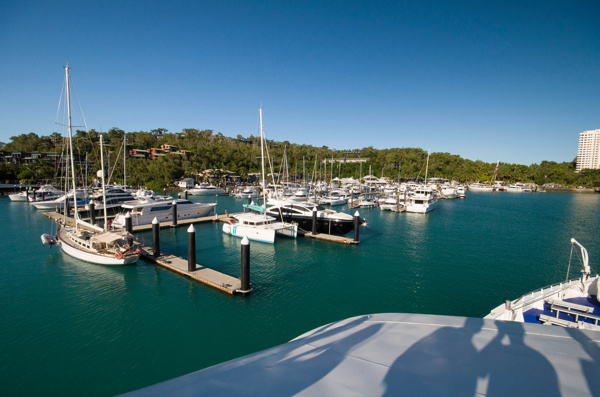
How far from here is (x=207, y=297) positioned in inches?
571

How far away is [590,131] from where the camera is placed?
192 metres

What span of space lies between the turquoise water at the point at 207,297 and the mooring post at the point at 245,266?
0.48m

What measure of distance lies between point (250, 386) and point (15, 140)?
13341 centimetres

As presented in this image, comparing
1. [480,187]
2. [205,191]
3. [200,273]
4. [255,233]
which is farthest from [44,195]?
[480,187]

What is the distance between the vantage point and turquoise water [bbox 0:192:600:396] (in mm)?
9875

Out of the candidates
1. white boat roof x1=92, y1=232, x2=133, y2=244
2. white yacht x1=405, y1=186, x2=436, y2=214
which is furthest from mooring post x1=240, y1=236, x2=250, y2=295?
white yacht x1=405, y1=186, x2=436, y2=214

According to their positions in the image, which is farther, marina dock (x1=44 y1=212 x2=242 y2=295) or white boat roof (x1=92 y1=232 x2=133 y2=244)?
white boat roof (x1=92 y1=232 x2=133 y2=244)

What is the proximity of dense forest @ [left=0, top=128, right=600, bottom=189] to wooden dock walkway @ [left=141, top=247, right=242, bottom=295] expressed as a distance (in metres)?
50.7

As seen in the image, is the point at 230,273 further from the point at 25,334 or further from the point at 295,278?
the point at 25,334

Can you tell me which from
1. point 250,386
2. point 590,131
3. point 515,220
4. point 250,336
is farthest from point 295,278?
point 590,131

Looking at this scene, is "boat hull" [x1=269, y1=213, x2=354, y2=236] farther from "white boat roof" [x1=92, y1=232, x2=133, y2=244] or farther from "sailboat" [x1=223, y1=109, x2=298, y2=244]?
"white boat roof" [x1=92, y1=232, x2=133, y2=244]

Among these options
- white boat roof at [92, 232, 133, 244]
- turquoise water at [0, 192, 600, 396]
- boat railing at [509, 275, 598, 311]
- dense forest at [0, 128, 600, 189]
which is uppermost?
dense forest at [0, 128, 600, 189]

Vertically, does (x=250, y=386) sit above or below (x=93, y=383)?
above

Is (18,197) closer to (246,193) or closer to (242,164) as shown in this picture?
(246,193)
